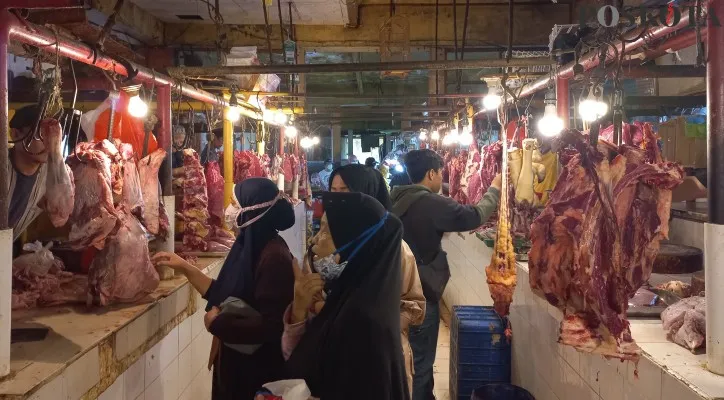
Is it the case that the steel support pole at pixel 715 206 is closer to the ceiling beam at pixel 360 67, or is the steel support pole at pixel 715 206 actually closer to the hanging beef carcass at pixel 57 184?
the ceiling beam at pixel 360 67

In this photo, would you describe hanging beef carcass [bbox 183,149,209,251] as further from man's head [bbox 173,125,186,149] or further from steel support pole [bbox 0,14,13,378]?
steel support pole [bbox 0,14,13,378]

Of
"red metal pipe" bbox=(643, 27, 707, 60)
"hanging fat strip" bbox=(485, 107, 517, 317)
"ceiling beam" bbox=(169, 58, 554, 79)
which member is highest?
"ceiling beam" bbox=(169, 58, 554, 79)

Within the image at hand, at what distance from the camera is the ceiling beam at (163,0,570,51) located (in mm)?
8391

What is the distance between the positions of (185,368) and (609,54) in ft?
13.3

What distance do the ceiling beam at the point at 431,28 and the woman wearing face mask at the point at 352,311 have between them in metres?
6.38

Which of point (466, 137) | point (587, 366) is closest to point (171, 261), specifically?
point (587, 366)

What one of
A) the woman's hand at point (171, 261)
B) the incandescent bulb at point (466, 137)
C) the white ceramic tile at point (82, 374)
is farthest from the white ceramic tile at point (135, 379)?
the incandescent bulb at point (466, 137)

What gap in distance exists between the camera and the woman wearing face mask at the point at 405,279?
317 centimetres

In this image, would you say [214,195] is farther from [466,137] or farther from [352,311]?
[352,311]

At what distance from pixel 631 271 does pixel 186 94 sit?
13.6 feet

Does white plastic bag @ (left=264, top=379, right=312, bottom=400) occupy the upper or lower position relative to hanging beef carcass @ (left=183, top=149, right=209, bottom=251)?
lower

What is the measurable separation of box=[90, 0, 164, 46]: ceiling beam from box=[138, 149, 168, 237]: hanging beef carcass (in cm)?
278

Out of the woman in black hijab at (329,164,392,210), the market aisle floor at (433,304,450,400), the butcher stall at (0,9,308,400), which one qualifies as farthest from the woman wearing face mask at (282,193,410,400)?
the market aisle floor at (433,304,450,400)

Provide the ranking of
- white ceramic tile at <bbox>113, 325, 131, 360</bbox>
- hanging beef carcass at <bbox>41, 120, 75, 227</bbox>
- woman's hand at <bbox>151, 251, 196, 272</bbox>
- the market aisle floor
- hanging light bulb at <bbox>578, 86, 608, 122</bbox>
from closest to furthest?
hanging beef carcass at <bbox>41, 120, 75, 227</bbox> → white ceramic tile at <bbox>113, 325, 131, 360</bbox> → hanging light bulb at <bbox>578, 86, 608, 122</bbox> → woman's hand at <bbox>151, 251, 196, 272</bbox> → the market aisle floor
